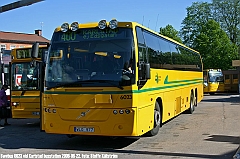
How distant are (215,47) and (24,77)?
45.1 meters

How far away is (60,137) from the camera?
1180cm

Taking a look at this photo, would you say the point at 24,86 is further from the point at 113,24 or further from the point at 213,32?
the point at 213,32

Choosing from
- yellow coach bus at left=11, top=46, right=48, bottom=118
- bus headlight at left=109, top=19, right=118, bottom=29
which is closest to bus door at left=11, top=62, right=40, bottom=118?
yellow coach bus at left=11, top=46, right=48, bottom=118

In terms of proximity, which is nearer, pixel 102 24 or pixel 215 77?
pixel 102 24

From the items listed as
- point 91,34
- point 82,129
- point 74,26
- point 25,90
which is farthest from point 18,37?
point 82,129

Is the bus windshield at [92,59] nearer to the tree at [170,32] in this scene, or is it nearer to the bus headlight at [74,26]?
the bus headlight at [74,26]

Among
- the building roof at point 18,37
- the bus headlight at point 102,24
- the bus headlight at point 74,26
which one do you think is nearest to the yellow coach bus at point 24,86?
the bus headlight at point 74,26

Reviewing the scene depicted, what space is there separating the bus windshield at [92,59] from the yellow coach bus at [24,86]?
453cm

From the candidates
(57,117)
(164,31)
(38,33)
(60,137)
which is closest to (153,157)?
(57,117)

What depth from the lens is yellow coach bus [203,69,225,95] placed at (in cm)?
4000

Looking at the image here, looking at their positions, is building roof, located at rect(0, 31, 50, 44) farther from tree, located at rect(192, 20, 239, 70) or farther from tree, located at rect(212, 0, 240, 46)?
tree, located at rect(212, 0, 240, 46)

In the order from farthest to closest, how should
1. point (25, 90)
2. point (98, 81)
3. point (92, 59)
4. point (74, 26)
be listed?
point (25, 90) < point (74, 26) < point (92, 59) < point (98, 81)

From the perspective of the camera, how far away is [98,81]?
9.23 m

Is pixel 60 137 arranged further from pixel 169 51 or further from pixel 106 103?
pixel 169 51
